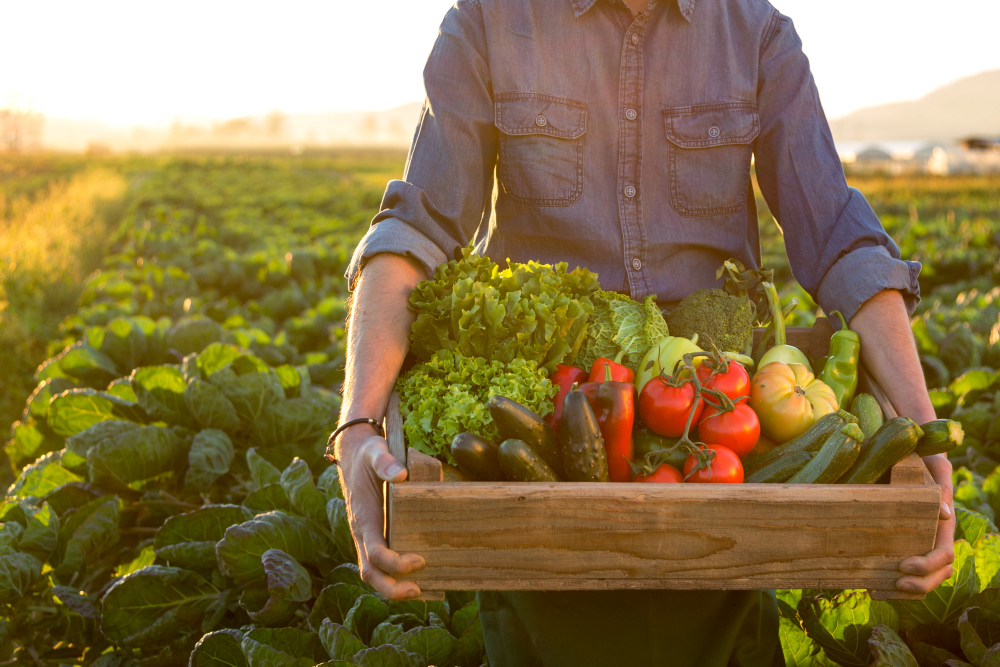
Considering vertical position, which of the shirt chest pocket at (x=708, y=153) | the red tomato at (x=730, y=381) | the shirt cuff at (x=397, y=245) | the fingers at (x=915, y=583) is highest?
the shirt chest pocket at (x=708, y=153)

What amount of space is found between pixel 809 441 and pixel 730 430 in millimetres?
200

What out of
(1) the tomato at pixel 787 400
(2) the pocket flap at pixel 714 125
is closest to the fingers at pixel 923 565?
(1) the tomato at pixel 787 400

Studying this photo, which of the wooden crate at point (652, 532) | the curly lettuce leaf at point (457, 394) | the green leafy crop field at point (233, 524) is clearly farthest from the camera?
the green leafy crop field at point (233, 524)

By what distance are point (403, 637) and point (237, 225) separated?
13.8m

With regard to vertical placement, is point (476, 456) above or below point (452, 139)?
below

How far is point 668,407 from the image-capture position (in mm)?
2150

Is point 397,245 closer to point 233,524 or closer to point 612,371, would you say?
point 612,371

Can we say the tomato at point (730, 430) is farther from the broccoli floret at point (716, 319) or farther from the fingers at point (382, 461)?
the fingers at point (382, 461)

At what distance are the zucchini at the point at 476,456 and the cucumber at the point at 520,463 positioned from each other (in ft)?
0.15

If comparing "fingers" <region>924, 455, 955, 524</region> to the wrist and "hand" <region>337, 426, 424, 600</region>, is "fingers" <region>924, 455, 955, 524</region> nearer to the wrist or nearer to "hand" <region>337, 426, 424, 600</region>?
"hand" <region>337, 426, 424, 600</region>

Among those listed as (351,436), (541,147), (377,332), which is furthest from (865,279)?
(351,436)

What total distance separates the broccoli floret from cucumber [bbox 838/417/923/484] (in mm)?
606

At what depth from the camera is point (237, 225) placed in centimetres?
1555

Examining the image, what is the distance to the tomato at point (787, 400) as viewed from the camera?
2254 mm
